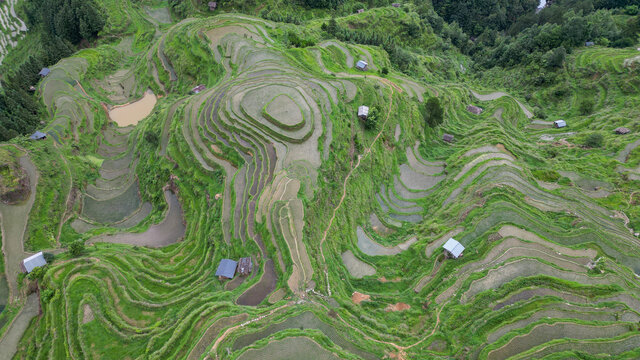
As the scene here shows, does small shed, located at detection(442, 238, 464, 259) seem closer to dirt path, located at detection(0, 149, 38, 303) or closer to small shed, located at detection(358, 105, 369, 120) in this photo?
small shed, located at detection(358, 105, 369, 120)

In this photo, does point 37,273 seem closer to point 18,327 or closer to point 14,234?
point 18,327

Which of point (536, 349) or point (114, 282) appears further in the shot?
point (114, 282)

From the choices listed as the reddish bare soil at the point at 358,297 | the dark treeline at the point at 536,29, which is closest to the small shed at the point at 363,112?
the reddish bare soil at the point at 358,297

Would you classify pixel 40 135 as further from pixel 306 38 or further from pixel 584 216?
pixel 584 216

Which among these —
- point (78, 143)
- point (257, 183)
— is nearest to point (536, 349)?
point (257, 183)

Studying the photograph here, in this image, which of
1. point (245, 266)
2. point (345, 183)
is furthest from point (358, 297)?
point (345, 183)

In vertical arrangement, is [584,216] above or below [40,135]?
above

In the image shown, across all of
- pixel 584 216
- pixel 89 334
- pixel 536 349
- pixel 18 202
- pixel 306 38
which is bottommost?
pixel 89 334

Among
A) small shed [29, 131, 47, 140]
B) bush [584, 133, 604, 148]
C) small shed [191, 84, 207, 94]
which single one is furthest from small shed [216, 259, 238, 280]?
bush [584, 133, 604, 148]
